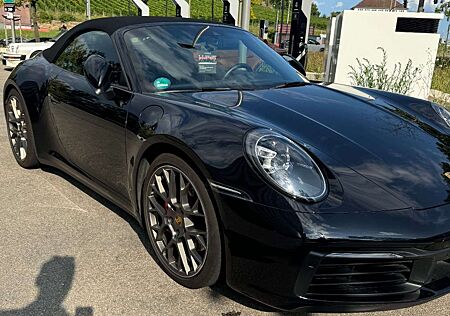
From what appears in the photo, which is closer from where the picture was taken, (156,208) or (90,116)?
(156,208)

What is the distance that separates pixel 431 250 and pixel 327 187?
482mm

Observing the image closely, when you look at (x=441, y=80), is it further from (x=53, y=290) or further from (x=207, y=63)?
(x=53, y=290)

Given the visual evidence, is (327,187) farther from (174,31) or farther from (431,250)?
(174,31)

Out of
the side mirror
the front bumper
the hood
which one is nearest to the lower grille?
the front bumper

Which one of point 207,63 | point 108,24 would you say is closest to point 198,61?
point 207,63

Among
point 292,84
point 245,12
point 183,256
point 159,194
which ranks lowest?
point 183,256

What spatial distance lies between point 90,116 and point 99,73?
0.30 meters

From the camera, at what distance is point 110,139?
272cm

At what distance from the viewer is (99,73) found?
2756mm

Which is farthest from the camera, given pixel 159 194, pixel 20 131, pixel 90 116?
pixel 20 131

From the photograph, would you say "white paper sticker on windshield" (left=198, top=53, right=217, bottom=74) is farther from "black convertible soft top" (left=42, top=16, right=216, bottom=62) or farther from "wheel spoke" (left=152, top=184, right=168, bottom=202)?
"wheel spoke" (left=152, top=184, right=168, bottom=202)

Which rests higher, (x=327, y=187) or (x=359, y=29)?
(x=359, y=29)

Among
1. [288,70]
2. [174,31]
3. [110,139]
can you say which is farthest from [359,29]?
[110,139]

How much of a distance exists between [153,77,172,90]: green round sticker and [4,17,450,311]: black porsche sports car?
10 millimetres
